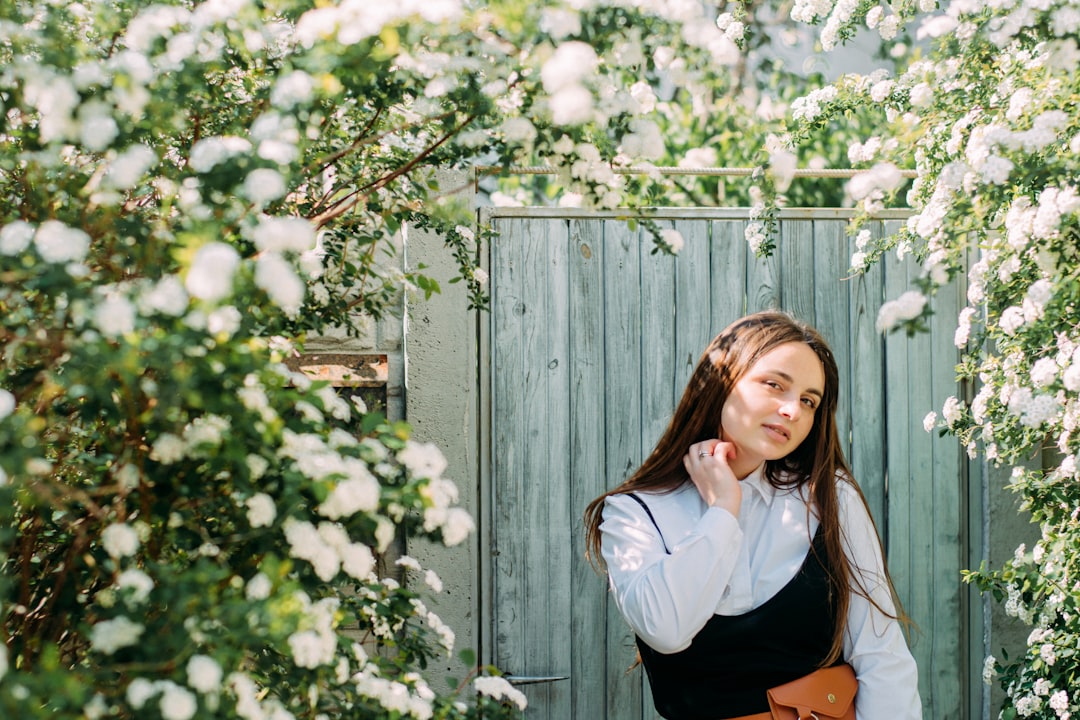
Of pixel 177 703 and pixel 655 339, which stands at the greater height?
pixel 655 339

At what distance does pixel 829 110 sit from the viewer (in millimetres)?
2529

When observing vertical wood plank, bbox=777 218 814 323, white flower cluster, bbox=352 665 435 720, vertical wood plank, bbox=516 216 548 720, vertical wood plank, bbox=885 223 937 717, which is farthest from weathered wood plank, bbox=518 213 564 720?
white flower cluster, bbox=352 665 435 720

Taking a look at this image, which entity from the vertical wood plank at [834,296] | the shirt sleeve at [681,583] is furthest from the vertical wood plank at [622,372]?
the shirt sleeve at [681,583]

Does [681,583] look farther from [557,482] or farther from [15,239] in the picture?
[15,239]

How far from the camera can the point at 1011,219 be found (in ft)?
6.22

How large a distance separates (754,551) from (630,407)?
0.97 meters

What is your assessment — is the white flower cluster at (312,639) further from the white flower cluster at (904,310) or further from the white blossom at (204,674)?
the white flower cluster at (904,310)

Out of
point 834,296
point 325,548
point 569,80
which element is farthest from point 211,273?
point 834,296

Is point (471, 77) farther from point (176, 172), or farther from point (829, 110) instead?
point (829, 110)

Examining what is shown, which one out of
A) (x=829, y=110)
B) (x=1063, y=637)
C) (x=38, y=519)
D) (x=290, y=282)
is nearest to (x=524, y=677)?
(x=1063, y=637)

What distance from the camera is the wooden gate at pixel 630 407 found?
2.83 m

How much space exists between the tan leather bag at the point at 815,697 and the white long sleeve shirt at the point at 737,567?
2.1 inches

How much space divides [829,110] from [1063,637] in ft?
4.56

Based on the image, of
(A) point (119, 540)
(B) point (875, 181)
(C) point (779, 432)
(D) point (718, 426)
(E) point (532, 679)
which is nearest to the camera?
(A) point (119, 540)
